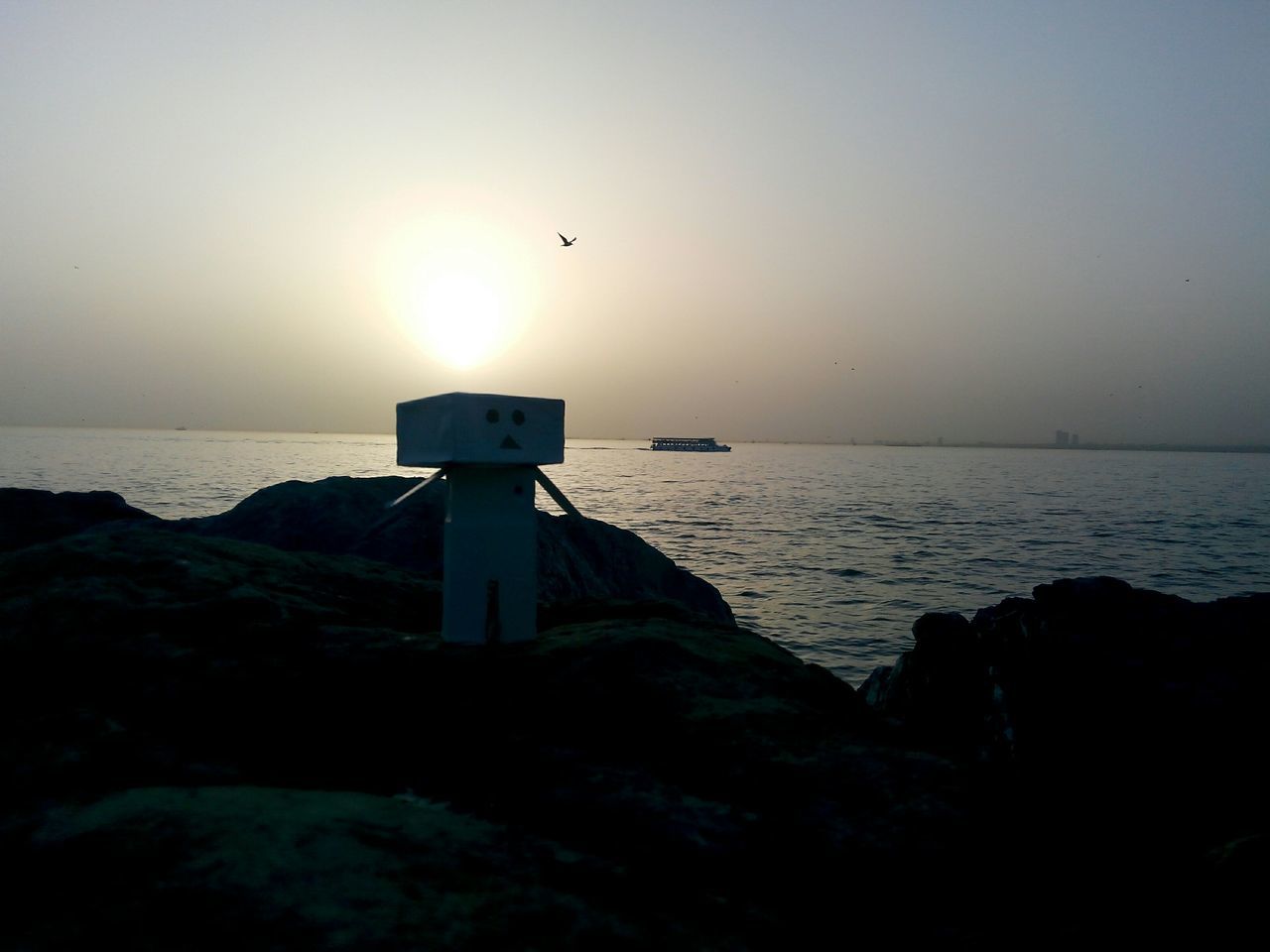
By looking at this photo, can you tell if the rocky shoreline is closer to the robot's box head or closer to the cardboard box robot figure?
the cardboard box robot figure

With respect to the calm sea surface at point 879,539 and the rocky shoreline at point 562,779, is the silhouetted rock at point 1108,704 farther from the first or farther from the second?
the calm sea surface at point 879,539

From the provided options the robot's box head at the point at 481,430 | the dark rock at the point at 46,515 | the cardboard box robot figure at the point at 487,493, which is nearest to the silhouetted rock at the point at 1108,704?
the cardboard box robot figure at the point at 487,493

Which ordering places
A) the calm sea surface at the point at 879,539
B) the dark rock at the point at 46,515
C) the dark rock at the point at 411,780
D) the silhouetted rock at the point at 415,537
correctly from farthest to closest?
1. the calm sea surface at the point at 879,539
2. the silhouetted rock at the point at 415,537
3. the dark rock at the point at 46,515
4. the dark rock at the point at 411,780

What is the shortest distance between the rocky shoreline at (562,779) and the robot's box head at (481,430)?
6.29ft

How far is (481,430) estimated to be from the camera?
8.70m

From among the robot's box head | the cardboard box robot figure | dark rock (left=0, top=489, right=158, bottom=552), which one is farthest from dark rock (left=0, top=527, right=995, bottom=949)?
dark rock (left=0, top=489, right=158, bottom=552)

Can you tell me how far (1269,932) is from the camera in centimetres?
387

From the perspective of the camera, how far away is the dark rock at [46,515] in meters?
16.6

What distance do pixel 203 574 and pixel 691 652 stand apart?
17.4 ft

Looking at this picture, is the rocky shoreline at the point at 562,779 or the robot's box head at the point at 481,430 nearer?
the rocky shoreline at the point at 562,779

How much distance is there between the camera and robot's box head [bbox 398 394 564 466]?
8.62 metres

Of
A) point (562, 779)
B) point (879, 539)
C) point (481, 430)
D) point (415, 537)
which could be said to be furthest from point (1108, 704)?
point (879, 539)

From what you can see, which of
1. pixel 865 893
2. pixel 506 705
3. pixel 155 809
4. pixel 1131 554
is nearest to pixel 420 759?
pixel 506 705

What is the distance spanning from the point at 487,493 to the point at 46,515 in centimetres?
1398
